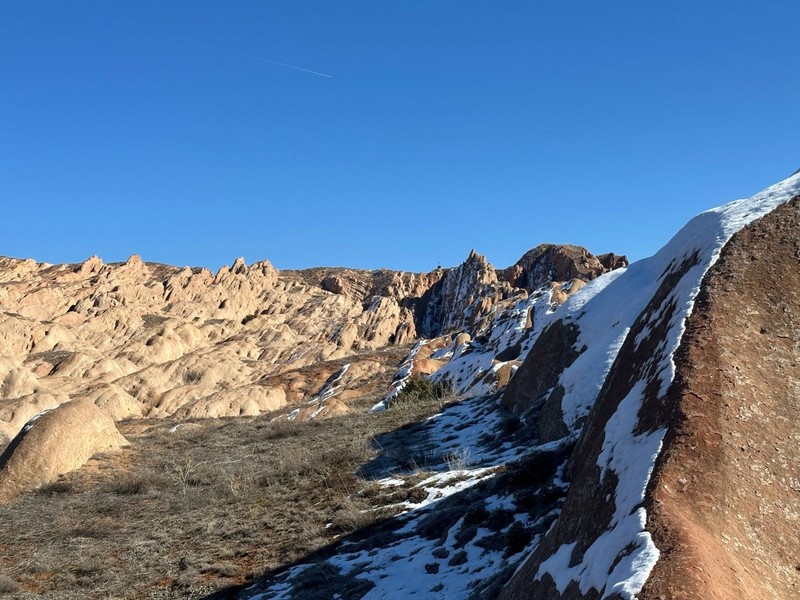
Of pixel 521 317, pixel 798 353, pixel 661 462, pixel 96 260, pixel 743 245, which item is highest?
pixel 96 260

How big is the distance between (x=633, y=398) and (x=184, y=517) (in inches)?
410

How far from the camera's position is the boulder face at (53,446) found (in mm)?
16619

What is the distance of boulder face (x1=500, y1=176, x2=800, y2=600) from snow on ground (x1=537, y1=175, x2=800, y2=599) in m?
0.02

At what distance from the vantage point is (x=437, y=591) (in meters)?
7.59

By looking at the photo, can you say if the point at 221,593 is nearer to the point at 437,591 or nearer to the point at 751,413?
the point at 437,591

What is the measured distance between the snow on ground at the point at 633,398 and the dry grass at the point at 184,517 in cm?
528

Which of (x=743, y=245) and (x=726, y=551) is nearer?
(x=726, y=551)

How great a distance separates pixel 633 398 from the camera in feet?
21.1

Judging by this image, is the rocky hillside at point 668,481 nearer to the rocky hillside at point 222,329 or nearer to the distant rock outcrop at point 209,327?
the distant rock outcrop at point 209,327

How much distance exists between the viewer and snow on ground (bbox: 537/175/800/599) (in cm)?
435

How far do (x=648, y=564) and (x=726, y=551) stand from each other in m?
0.73

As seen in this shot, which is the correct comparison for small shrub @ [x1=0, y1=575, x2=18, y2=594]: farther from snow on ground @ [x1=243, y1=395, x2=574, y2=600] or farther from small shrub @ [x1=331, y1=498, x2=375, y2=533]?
small shrub @ [x1=331, y1=498, x2=375, y2=533]

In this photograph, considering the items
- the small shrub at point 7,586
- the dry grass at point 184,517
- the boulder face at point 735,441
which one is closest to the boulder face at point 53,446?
the dry grass at point 184,517

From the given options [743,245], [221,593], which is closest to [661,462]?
[743,245]
